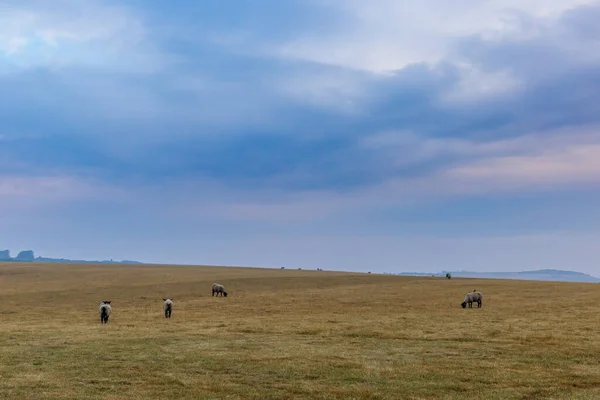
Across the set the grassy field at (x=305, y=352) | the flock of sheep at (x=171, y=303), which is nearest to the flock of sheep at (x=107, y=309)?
the flock of sheep at (x=171, y=303)

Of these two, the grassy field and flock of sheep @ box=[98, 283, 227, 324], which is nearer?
the grassy field

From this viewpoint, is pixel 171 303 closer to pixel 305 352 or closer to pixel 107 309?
pixel 107 309

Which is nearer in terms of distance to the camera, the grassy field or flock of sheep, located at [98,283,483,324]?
the grassy field

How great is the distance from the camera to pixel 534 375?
18.4 m

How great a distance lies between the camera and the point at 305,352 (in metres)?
22.8

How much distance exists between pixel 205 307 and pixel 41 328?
1555cm

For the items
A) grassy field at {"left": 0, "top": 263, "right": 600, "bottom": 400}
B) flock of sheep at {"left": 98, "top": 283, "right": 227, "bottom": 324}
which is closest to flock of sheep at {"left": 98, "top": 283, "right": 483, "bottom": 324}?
flock of sheep at {"left": 98, "top": 283, "right": 227, "bottom": 324}

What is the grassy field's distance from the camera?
16594mm

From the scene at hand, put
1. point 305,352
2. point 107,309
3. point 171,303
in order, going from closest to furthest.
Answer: point 305,352 → point 107,309 → point 171,303

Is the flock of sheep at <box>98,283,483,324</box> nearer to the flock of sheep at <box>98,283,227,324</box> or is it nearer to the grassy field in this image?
the flock of sheep at <box>98,283,227,324</box>

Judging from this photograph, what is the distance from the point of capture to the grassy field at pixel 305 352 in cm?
1659

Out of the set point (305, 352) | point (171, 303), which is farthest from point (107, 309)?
point (305, 352)

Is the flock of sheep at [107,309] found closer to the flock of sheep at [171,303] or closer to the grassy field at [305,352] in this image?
the flock of sheep at [171,303]

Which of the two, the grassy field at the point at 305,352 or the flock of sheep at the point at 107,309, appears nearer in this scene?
the grassy field at the point at 305,352
